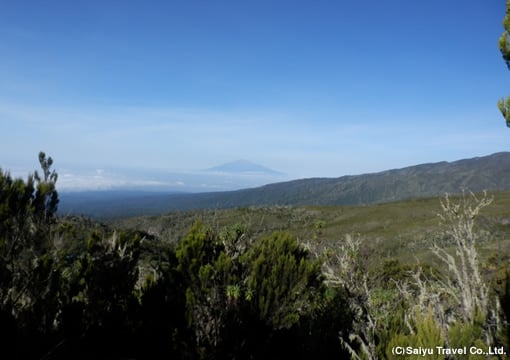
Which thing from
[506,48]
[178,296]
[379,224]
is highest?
[506,48]

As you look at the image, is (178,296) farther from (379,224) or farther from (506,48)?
(379,224)

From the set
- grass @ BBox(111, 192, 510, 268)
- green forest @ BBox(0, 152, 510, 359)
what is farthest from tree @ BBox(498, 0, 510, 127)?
grass @ BBox(111, 192, 510, 268)

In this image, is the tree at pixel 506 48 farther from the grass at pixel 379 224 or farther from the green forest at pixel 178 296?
the grass at pixel 379 224

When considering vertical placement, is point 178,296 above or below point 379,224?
above

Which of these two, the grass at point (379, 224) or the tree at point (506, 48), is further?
the grass at point (379, 224)

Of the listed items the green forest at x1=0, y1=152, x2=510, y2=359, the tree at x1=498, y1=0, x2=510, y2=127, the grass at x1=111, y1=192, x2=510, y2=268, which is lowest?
the grass at x1=111, y1=192, x2=510, y2=268

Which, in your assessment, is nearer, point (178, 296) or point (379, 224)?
point (178, 296)

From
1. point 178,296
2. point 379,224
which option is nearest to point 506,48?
point 178,296

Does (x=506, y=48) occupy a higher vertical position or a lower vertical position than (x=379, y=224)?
higher

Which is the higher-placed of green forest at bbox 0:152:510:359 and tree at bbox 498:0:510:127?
tree at bbox 498:0:510:127

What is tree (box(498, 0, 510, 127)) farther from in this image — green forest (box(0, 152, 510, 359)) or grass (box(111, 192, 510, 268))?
grass (box(111, 192, 510, 268))

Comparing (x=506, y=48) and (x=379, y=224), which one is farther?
(x=379, y=224)

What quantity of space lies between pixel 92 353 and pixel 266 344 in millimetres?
4126

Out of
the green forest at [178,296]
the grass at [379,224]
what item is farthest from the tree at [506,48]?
the grass at [379,224]
